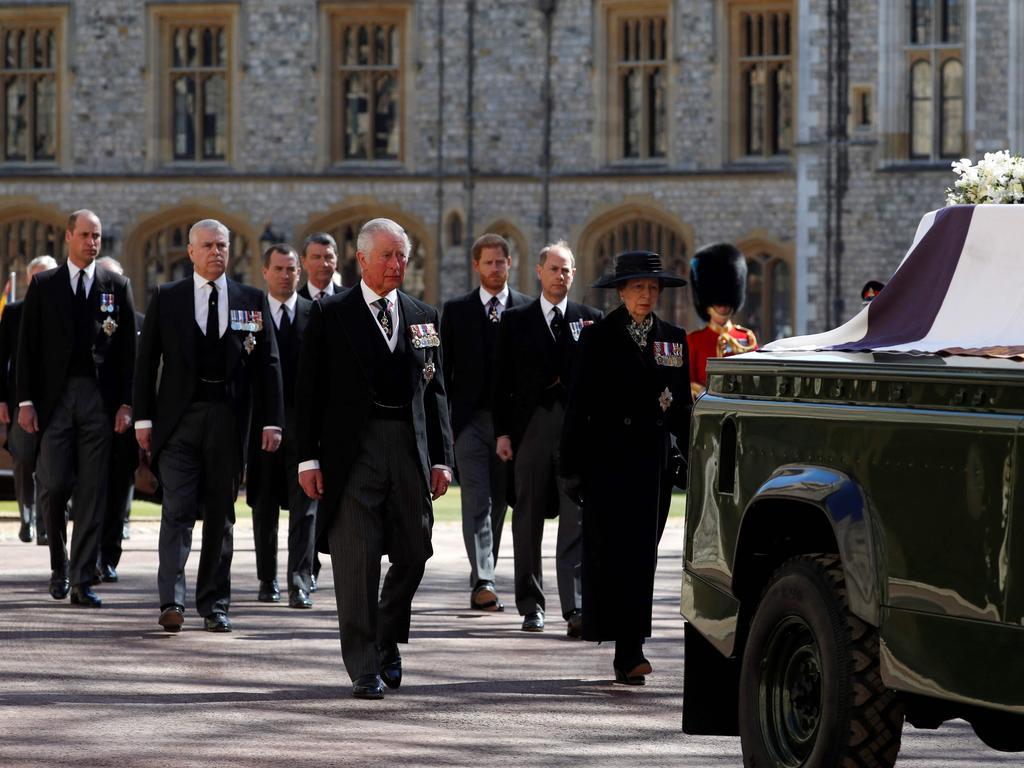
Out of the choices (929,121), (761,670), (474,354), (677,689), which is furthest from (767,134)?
(761,670)

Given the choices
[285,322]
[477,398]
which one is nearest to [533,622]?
[477,398]

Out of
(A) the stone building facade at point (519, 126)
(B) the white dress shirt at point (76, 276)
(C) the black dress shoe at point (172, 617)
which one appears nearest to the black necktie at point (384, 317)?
(C) the black dress shoe at point (172, 617)

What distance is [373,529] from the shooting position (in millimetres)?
8109

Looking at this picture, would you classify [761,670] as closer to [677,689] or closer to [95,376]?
[677,689]

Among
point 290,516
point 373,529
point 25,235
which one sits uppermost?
point 25,235

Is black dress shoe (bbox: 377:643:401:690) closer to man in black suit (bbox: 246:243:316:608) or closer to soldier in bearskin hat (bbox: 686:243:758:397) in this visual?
man in black suit (bbox: 246:243:316:608)

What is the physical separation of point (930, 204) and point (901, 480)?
24.5m

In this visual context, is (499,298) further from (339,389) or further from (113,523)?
(339,389)

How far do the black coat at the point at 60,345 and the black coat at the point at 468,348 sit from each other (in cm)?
164

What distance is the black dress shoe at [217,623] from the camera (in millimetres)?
9984

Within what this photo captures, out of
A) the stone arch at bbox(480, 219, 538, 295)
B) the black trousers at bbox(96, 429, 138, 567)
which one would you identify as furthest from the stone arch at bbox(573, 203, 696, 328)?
the black trousers at bbox(96, 429, 138, 567)

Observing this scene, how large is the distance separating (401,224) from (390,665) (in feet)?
78.3

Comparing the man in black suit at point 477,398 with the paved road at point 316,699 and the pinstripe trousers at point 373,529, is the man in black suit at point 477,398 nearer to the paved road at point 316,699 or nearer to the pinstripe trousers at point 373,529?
the paved road at point 316,699

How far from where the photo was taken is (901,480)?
5.05 metres
